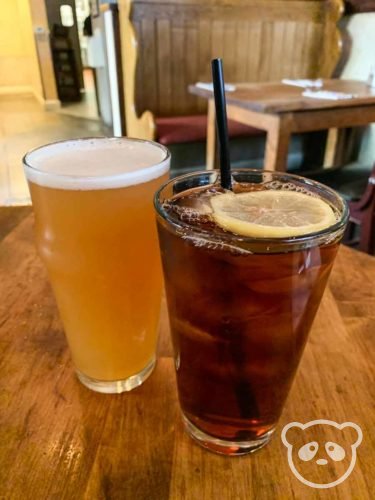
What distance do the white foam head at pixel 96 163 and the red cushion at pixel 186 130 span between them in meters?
2.58

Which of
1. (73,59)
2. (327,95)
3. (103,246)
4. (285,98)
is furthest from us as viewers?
(73,59)

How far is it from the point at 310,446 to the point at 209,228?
0.31 meters

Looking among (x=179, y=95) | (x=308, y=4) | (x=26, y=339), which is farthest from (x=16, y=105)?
(x=26, y=339)

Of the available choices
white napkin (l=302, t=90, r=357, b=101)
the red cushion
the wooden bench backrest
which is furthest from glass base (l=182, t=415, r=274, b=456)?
the wooden bench backrest

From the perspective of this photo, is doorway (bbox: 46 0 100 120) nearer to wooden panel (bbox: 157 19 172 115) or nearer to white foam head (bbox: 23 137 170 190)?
wooden panel (bbox: 157 19 172 115)

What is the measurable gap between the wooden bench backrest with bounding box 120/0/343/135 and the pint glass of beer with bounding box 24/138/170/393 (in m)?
3.15

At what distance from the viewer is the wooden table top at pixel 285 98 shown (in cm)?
221

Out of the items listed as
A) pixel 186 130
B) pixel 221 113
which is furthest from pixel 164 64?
pixel 221 113

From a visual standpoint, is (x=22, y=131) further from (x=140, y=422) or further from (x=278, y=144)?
(x=140, y=422)

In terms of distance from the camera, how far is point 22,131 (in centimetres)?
597

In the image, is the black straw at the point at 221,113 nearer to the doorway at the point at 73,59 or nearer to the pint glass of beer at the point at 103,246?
the pint glass of beer at the point at 103,246

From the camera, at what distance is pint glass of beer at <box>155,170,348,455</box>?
393 millimetres

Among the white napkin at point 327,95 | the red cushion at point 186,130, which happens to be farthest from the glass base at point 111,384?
the red cushion at point 186,130

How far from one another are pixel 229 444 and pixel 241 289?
0.21 m
